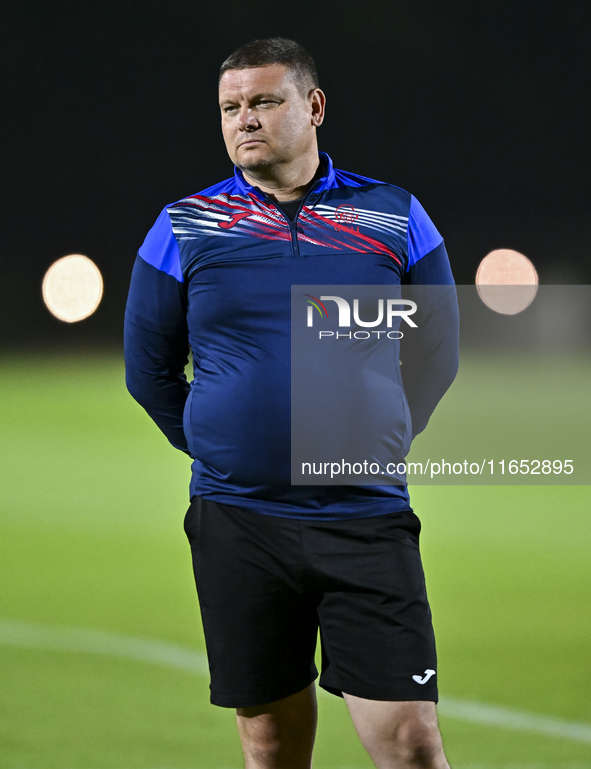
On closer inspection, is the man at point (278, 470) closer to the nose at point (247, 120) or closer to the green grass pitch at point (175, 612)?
the nose at point (247, 120)

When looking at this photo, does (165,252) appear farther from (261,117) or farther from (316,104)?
(316,104)

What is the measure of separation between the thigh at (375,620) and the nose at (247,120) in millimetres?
677

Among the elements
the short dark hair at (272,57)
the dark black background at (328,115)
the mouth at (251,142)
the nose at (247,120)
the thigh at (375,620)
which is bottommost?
the thigh at (375,620)

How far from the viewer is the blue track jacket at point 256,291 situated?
4.30ft

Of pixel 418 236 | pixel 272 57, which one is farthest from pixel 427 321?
pixel 272 57

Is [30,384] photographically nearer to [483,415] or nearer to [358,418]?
[483,415]

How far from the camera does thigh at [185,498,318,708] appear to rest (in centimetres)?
129

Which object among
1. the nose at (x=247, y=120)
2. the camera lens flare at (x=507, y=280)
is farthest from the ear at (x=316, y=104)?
the camera lens flare at (x=507, y=280)

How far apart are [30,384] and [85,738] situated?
6395 mm

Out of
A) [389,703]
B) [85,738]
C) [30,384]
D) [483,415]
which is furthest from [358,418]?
[30,384]

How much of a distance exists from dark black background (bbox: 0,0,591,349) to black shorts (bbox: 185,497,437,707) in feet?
8.76

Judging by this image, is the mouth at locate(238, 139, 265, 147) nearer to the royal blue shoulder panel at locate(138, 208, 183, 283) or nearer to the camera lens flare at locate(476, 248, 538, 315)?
the royal blue shoulder panel at locate(138, 208, 183, 283)

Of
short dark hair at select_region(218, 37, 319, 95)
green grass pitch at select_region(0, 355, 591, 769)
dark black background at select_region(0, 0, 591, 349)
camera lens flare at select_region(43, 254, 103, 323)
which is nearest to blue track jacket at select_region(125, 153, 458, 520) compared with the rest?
short dark hair at select_region(218, 37, 319, 95)

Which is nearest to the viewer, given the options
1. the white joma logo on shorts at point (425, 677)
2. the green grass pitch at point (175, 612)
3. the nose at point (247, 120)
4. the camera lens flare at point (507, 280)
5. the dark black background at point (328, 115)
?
the white joma logo on shorts at point (425, 677)
